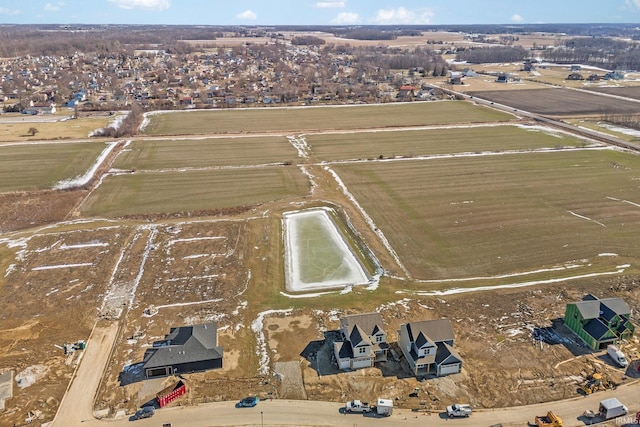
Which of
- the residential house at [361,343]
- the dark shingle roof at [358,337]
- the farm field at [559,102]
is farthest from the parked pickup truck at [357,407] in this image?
the farm field at [559,102]

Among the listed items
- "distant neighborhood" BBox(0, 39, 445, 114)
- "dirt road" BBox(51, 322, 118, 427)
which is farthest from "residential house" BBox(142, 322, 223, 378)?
"distant neighborhood" BBox(0, 39, 445, 114)

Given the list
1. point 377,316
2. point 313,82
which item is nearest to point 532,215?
point 377,316

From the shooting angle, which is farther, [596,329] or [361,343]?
[596,329]

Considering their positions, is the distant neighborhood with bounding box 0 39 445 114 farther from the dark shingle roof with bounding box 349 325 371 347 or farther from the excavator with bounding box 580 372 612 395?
the excavator with bounding box 580 372 612 395

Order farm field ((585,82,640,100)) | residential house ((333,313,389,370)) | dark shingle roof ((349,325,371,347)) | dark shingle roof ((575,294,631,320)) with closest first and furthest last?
dark shingle roof ((349,325,371,347)) < residential house ((333,313,389,370)) < dark shingle roof ((575,294,631,320)) < farm field ((585,82,640,100))

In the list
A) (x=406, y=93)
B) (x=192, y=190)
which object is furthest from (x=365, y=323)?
(x=406, y=93)

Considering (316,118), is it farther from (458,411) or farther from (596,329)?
(458,411)
